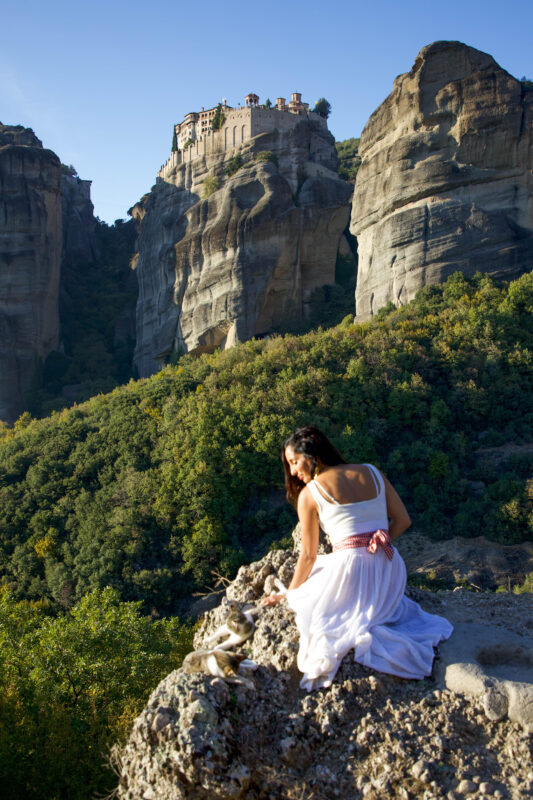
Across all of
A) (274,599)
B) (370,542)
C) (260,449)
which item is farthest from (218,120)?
(370,542)

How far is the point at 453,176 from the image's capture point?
28.1 metres

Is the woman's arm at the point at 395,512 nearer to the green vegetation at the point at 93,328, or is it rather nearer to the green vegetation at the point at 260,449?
the green vegetation at the point at 260,449

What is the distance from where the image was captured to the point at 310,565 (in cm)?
427

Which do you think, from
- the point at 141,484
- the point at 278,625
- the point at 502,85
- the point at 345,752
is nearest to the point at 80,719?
the point at 278,625

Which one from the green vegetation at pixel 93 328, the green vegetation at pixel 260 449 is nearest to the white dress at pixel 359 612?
the green vegetation at pixel 260 449

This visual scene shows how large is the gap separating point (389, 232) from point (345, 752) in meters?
27.4

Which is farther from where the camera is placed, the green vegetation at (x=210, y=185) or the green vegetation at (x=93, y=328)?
the green vegetation at (x=93, y=328)

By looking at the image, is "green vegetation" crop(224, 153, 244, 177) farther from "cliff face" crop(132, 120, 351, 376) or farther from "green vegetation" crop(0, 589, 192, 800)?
"green vegetation" crop(0, 589, 192, 800)

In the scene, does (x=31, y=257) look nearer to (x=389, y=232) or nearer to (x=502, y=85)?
→ (x=389, y=232)

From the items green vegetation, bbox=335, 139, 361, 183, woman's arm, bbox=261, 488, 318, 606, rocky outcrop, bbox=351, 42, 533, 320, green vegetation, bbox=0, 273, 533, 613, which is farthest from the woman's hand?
green vegetation, bbox=335, 139, 361, 183

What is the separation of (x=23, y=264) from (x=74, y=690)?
3856cm

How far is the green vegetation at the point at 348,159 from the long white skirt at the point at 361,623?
145 feet

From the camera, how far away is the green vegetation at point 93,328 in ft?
144

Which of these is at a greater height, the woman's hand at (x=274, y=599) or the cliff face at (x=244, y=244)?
the cliff face at (x=244, y=244)
